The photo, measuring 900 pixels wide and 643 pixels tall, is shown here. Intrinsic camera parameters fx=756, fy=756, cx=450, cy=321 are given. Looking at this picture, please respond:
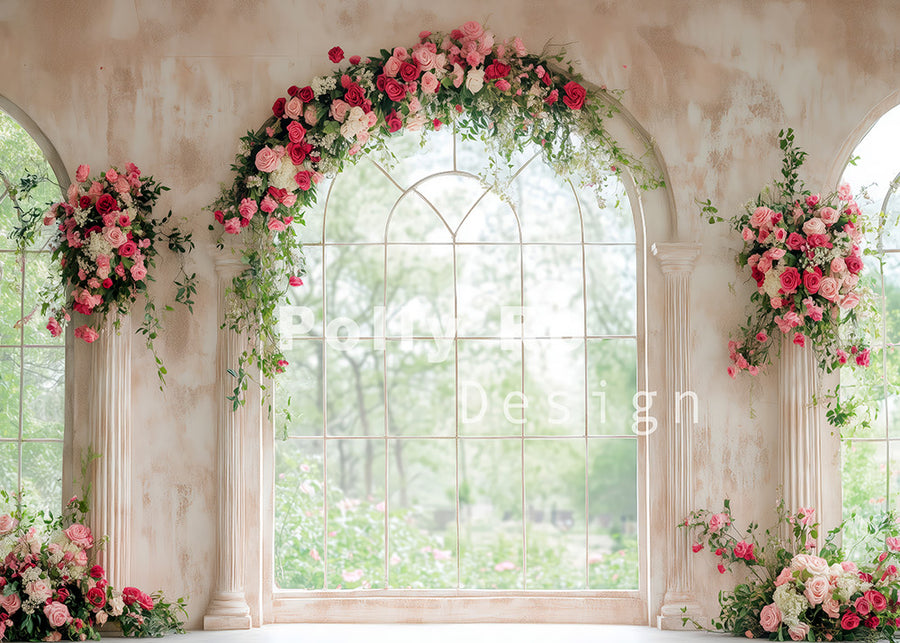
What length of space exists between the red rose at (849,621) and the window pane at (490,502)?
210 inches

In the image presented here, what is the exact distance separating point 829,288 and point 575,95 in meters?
1.24

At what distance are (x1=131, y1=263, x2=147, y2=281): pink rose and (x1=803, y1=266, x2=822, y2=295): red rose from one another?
257cm

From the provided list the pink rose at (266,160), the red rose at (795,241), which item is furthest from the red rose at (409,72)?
the red rose at (795,241)

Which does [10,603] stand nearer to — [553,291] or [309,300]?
[309,300]

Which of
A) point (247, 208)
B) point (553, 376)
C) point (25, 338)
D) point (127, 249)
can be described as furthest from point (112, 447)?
point (553, 376)

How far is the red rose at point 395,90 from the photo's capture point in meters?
3.01

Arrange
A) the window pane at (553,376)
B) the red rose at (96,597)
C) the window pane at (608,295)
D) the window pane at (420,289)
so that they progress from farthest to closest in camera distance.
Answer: the window pane at (608,295), the window pane at (553,376), the window pane at (420,289), the red rose at (96,597)

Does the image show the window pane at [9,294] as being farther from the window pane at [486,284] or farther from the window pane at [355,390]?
the window pane at [486,284]

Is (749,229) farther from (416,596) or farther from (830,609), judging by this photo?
(416,596)

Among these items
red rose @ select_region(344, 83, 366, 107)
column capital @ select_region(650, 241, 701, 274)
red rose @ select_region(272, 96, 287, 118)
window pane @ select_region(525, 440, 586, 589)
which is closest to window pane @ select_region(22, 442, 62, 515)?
red rose @ select_region(272, 96, 287, 118)

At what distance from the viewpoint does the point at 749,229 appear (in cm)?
303

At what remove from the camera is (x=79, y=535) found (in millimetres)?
2893

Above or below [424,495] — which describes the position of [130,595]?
above

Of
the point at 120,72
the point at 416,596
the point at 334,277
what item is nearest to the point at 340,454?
the point at 334,277
